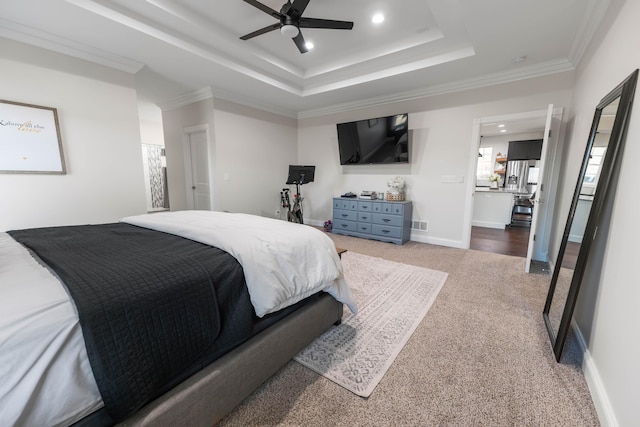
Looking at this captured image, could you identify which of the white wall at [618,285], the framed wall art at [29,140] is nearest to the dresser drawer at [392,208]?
the white wall at [618,285]

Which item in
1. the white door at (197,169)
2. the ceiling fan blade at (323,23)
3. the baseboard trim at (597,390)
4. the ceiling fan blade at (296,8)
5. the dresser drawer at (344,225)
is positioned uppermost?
the ceiling fan blade at (296,8)

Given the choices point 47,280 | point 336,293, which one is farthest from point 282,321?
point 47,280

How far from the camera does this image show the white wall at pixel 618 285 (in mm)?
1095

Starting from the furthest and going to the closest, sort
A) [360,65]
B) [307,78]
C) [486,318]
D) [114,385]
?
1. [307,78]
2. [360,65]
3. [486,318]
4. [114,385]

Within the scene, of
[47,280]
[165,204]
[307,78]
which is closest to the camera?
[47,280]

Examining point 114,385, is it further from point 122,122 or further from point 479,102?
point 479,102

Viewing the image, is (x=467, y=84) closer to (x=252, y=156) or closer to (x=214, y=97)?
(x=252, y=156)

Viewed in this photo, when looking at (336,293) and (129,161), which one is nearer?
(336,293)

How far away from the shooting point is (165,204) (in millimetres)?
6707

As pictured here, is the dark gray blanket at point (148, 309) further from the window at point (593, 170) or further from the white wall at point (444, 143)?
the white wall at point (444, 143)

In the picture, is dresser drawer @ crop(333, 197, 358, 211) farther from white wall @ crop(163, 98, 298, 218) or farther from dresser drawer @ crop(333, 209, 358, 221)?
white wall @ crop(163, 98, 298, 218)

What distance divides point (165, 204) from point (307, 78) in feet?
16.8

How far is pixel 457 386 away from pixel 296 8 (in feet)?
9.53

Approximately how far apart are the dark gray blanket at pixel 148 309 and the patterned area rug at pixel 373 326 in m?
0.65
